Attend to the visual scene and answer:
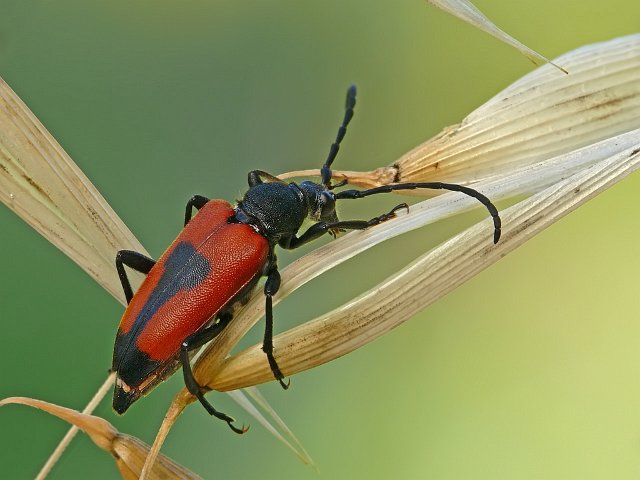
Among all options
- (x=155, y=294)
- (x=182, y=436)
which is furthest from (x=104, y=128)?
(x=155, y=294)

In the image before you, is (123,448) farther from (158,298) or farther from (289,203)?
(289,203)

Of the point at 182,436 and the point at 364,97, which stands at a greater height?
the point at 364,97

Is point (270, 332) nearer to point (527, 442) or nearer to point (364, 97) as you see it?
point (527, 442)

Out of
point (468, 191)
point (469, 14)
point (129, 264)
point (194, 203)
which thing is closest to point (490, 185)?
point (468, 191)

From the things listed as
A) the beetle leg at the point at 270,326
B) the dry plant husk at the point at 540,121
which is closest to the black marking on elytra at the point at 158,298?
the beetle leg at the point at 270,326

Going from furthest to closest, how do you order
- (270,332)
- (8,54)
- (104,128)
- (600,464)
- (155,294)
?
(104,128)
(8,54)
(600,464)
(155,294)
(270,332)

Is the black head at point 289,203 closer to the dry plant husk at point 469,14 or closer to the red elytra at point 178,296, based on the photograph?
the red elytra at point 178,296

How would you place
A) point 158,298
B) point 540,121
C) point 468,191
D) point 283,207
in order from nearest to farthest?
point 468,191
point 540,121
point 158,298
point 283,207
